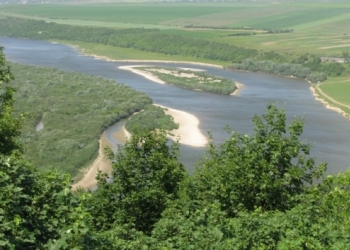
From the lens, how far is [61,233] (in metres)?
6.31

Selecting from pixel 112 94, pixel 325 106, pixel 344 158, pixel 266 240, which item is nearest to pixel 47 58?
pixel 112 94

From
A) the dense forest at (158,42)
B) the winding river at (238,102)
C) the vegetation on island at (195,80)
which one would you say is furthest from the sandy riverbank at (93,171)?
the dense forest at (158,42)

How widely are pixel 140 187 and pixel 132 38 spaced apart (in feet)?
270

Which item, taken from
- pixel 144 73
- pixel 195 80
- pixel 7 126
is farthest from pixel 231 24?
pixel 7 126

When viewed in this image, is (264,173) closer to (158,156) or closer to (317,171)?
(317,171)

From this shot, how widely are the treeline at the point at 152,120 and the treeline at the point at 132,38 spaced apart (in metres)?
34.1

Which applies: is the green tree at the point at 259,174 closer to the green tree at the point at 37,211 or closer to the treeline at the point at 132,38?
the green tree at the point at 37,211

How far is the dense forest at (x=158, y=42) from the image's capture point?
6706 cm

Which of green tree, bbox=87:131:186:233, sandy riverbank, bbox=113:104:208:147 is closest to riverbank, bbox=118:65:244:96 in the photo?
sandy riverbank, bbox=113:104:208:147

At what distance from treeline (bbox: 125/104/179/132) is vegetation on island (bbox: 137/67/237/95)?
1119cm

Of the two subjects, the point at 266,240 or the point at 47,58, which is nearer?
the point at 266,240

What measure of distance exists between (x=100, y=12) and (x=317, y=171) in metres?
133

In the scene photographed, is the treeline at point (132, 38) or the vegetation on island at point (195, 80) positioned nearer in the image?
the vegetation on island at point (195, 80)

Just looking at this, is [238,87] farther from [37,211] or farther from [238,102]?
[37,211]
